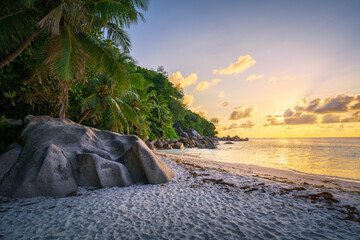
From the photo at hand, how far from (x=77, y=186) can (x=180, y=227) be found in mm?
3279

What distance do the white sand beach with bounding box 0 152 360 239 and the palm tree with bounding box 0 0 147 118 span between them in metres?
3.81

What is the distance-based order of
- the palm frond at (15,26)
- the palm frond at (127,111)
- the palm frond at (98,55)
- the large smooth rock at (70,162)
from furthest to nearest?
1. the palm frond at (127,111)
2. the palm frond at (98,55)
3. the palm frond at (15,26)
4. the large smooth rock at (70,162)

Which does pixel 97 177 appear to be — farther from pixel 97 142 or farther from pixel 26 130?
pixel 26 130

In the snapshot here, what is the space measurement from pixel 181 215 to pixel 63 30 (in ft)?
22.1

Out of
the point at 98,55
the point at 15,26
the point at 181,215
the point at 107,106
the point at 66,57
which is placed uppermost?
the point at 15,26

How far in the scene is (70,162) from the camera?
4.75m

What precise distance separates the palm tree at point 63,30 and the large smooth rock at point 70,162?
1.90 m

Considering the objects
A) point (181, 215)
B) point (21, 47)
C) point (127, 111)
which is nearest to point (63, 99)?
point (21, 47)

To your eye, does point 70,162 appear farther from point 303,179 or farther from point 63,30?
point 303,179

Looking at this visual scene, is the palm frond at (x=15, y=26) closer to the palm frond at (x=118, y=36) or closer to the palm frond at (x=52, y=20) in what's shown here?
the palm frond at (x=52, y=20)

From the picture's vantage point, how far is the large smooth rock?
415 cm

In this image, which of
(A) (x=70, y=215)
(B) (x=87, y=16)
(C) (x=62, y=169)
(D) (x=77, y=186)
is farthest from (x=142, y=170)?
(B) (x=87, y=16)

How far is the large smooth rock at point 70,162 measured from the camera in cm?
415

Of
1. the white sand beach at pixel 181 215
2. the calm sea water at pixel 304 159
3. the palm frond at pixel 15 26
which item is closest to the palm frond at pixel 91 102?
the palm frond at pixel 15 26
